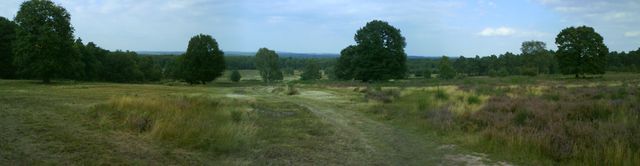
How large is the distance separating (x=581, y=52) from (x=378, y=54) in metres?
25.1

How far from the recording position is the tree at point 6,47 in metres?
52.3

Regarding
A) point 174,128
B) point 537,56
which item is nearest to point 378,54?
point 174,128

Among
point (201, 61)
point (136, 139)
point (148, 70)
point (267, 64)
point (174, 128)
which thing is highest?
point (201, 61)

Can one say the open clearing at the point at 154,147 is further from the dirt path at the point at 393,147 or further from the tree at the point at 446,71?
the tree at the point at 446,71

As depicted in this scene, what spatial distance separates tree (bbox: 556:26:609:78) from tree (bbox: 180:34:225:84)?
45.0 meters

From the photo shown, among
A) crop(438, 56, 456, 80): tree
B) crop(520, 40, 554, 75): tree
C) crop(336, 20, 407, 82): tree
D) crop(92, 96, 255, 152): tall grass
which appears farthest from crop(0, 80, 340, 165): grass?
crop(520, 40, 554, 75): tree

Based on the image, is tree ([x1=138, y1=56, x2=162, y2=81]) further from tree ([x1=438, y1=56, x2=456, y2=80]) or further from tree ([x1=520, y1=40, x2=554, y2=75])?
tree ([x1=520, y1=40, x2=554, y2=75])

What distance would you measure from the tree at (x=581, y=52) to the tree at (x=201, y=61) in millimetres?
44995

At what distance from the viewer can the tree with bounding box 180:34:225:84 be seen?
71188 mm

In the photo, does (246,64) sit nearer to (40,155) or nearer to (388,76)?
(388,76)

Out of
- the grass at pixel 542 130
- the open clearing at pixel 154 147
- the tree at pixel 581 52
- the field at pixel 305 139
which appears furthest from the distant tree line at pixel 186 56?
the grass at pixel 542 130

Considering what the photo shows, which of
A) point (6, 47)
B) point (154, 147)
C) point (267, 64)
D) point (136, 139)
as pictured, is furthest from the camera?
point (267, 64)

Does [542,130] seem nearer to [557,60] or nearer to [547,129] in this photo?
[547,129]

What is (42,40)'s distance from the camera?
4238cm
